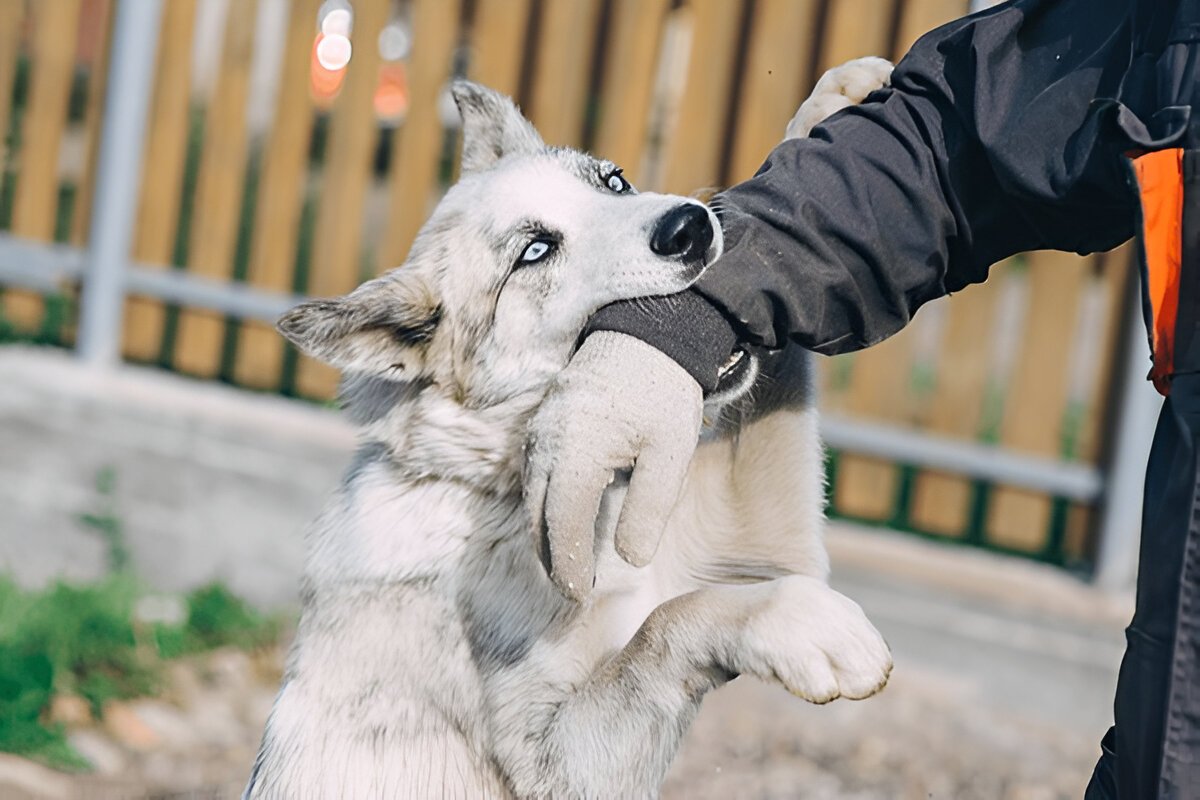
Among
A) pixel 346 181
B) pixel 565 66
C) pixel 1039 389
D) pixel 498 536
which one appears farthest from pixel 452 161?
pixel 498 536

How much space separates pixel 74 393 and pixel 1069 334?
3581 millimetres

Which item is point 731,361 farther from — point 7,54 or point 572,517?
point 7,54

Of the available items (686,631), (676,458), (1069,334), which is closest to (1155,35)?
(676,458)

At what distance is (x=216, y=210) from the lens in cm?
541

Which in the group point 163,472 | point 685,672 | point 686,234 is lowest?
point 163,472

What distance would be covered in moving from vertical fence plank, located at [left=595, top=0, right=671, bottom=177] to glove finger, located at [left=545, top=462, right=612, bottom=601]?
125 inches

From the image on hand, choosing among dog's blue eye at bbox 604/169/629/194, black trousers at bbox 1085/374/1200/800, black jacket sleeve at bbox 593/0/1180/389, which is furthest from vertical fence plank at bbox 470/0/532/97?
black trousers at bbox 1085/374/1200/800

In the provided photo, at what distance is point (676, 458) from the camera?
1.95 m

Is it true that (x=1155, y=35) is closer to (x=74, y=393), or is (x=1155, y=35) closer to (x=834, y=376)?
(x=834, y=376)

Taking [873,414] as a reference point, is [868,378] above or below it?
above

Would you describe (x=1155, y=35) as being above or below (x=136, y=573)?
above

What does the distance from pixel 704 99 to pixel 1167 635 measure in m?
3.60

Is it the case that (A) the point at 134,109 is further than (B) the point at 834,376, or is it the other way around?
(A) the point at 134,109

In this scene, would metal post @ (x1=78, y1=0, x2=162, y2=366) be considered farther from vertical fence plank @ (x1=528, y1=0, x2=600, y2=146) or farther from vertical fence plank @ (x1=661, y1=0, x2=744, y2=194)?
vertical fence plank @ (x1=661, y1=0, x2=744, y2=194)
